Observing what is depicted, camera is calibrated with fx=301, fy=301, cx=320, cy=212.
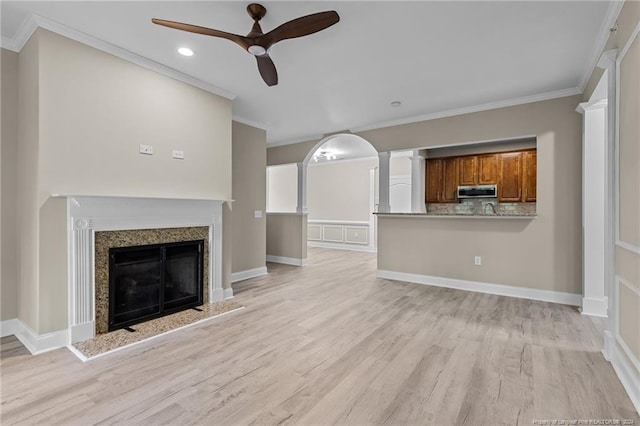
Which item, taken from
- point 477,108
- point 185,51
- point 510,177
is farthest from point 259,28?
point 510,177

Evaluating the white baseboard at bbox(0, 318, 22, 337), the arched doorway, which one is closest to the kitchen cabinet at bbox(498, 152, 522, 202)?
the arched doorway

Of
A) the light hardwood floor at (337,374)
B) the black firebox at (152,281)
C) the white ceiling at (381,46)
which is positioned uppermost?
the white ceiling at (381,46)

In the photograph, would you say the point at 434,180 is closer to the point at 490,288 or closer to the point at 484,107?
the point at 484,107

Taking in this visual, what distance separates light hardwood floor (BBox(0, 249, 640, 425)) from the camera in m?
1.76

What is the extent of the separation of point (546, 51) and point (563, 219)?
2.13 meters

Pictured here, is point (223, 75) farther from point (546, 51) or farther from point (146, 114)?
point (546, 51)

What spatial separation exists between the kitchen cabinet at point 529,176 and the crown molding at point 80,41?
5600 mm

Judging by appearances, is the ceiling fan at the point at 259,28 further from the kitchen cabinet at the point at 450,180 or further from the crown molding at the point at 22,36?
the kitchen cabinet at the point at 450,180

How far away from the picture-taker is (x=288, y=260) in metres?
6.66

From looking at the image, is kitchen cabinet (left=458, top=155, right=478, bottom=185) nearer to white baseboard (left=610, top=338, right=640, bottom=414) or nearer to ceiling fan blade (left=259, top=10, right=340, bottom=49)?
white baseboard (left=610, top=338, right=640, bottom=414)

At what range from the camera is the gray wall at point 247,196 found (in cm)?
504

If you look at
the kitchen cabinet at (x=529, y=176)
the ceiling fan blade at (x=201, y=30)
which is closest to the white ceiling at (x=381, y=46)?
the ceiling fan blade at (x=201, y=30)

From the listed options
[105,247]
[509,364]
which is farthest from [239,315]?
[509,364]

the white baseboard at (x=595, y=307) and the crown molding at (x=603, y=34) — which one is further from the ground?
the crown molding at (x=603, y=34)
